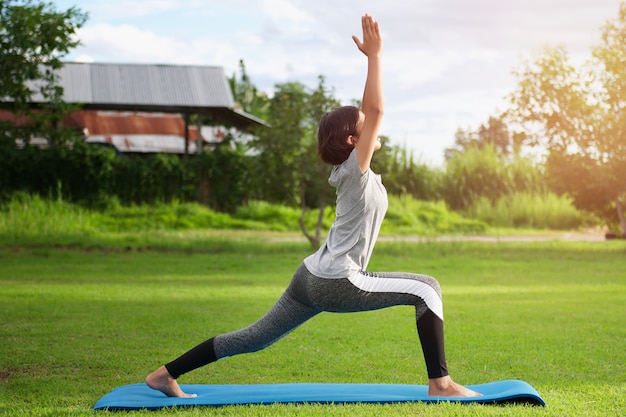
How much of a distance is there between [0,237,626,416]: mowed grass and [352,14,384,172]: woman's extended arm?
4.96ft

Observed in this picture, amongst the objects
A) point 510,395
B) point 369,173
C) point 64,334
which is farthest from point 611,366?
point 64,334

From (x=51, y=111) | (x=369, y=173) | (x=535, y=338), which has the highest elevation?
(x=51, y=111)

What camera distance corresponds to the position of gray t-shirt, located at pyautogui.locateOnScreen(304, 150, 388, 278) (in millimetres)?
4484

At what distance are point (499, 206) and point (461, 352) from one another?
21.2 meters

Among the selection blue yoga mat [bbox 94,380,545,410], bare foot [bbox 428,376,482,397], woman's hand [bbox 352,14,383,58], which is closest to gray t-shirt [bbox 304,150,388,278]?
woman's hand [bbox 352,14,383,58]

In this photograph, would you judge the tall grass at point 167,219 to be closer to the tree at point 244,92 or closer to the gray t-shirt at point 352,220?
the gray t-shirt at point 352,220

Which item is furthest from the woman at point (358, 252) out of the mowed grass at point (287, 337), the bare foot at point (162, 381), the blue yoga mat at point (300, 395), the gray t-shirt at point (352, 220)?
the bare foot at point (162, 381)

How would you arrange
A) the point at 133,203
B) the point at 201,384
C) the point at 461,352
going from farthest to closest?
the point at 133,203 < the point at 461,352 < the point at 201,384

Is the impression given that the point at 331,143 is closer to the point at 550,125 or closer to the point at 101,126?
the point at 550,125

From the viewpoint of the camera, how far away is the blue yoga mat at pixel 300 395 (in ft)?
16.2

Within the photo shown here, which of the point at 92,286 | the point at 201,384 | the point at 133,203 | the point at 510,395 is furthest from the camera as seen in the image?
the point at 133,203

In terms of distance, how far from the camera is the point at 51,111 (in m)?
18.0

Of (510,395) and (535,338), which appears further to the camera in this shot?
(535,338)

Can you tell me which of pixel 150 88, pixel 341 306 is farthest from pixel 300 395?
pixel 150 88
